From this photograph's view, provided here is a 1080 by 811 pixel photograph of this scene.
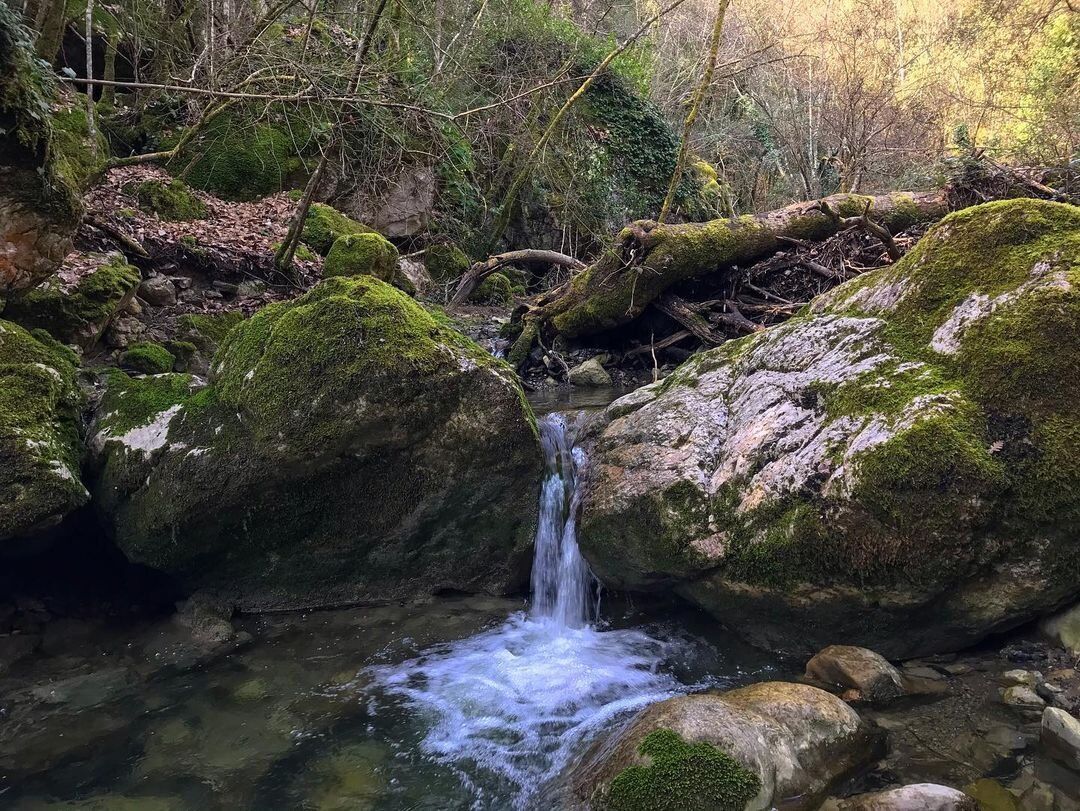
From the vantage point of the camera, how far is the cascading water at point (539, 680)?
10.2 ft

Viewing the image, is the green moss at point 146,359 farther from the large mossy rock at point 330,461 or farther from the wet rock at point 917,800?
the wet rock at point 917,800

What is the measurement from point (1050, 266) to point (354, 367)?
386 centimetres

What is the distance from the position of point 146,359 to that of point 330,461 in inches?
123

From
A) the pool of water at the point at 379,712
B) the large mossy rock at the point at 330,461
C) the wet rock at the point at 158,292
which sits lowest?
the pool of water at the point at 379,712

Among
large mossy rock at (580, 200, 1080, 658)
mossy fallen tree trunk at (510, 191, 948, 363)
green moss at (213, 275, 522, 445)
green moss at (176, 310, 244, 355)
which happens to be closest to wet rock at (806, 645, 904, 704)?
large mossy rock at (580, 200, 1080, 658)

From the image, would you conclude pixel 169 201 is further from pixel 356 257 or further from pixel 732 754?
pixel 732 754

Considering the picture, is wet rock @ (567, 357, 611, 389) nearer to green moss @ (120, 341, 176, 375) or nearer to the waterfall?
the waterfall

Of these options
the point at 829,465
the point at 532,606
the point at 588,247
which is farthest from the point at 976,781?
the point at 588,247

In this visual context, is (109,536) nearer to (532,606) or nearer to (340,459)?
(340,459)

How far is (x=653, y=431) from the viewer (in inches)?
174

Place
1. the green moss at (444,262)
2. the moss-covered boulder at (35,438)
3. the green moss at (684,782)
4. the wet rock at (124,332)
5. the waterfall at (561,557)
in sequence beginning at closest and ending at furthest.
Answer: the green moss at (684,782)
the moss-covered boulder at (35,438)
the waterfall at (561,557)
the wet rock at (124,332)
the green moss at (444,262)

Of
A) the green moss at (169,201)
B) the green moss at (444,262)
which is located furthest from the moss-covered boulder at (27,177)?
the green moss at (444,262)

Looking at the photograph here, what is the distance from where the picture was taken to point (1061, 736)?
2535mm

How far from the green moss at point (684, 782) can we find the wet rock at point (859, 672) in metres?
0.91
